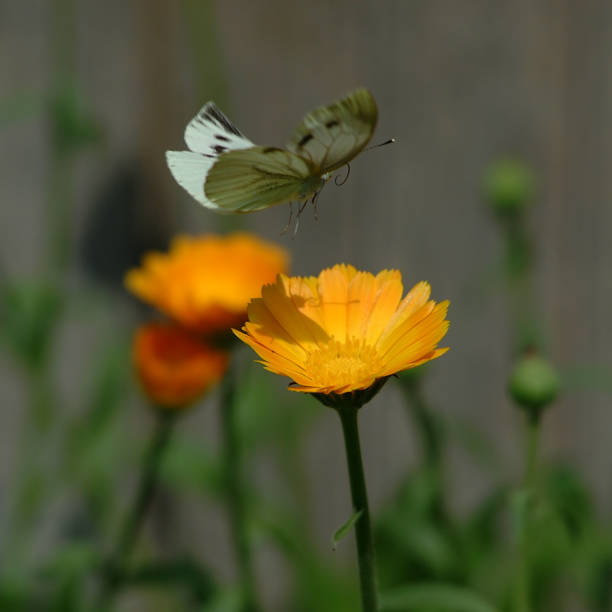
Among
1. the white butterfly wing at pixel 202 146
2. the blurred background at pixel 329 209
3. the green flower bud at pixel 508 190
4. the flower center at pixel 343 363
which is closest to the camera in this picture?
the flower center at pixel 343 363

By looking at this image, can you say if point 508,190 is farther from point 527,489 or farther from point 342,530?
point 342,530

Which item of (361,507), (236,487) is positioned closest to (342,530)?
(361,507)

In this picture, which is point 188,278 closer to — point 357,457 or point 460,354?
point 357,457

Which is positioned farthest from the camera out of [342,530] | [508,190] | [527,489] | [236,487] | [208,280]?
[508,190]

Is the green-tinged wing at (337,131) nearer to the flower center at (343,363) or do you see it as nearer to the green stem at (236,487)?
the flower center at (343,363)

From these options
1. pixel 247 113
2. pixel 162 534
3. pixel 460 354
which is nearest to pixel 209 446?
pixel 162 534

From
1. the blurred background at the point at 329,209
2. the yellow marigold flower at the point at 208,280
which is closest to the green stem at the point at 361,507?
the yellow marigold flower at the point at 208,280

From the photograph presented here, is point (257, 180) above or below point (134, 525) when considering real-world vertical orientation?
above
